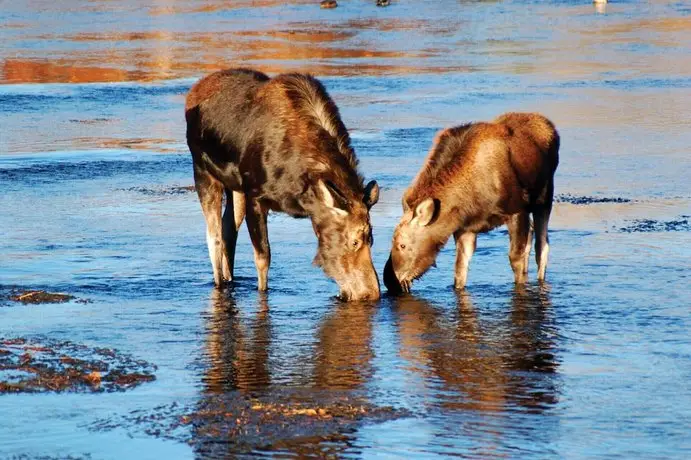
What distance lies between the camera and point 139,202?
15516 millimetres

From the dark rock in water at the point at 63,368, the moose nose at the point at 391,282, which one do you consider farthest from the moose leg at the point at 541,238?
the dark rock in water at the point at 63,368

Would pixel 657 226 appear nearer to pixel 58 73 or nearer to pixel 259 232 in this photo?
pixel 259 232

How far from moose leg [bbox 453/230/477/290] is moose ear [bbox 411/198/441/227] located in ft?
1.05

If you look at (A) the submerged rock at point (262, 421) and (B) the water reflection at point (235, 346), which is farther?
(B) the water reflection at point (235, 346)

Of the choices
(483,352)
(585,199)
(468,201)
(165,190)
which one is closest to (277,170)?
(468,201)

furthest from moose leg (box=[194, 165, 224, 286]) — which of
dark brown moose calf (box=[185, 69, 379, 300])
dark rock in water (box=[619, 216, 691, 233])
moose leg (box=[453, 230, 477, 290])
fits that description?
dark rock in water (box=[619, 216, 691, 233])

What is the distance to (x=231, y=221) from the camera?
12.6 meters

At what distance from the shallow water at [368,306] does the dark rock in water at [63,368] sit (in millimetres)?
154

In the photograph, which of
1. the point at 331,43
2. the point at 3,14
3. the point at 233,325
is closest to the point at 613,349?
the point at 233,325

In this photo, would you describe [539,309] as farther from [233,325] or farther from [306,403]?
[306,403]

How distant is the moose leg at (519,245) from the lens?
1179 centimetres

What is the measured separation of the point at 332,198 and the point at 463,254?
4.82ft

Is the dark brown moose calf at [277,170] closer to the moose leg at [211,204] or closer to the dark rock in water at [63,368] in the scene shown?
the moose leg at [211,204]

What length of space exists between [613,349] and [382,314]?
1959 millimetres
